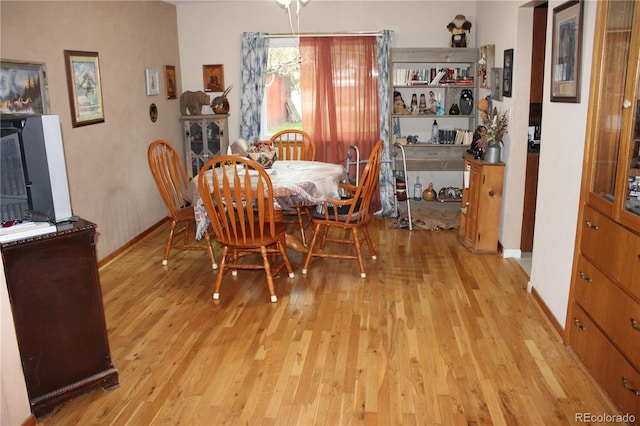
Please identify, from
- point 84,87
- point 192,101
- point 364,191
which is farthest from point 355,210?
point 192,101

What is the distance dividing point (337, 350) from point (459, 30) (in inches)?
155

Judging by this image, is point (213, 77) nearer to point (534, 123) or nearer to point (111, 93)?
point (111, 93)

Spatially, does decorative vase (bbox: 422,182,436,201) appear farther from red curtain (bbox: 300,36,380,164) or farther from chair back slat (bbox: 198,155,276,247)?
chair back slat (bbox: 198,155,276,247)

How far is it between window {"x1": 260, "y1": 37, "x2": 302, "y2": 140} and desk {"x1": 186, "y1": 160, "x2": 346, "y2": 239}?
208 centimetres

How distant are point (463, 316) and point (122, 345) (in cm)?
209

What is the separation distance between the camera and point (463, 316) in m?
3.35

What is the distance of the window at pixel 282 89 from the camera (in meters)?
6.05

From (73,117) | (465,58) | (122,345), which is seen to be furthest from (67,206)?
(465,58)

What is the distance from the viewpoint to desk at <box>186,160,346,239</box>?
3.86 meters

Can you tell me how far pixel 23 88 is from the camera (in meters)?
3.38

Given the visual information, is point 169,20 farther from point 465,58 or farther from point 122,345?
point 122,345

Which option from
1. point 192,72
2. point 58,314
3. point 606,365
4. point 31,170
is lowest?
point 606,365

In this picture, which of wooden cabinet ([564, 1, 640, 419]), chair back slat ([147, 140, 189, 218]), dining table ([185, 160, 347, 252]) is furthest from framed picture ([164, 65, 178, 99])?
wooden cabinet ([564, 1, 640, 419])

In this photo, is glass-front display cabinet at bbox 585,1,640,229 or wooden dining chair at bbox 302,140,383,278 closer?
glass-front display cabinet at bbox 585,1,640,229
